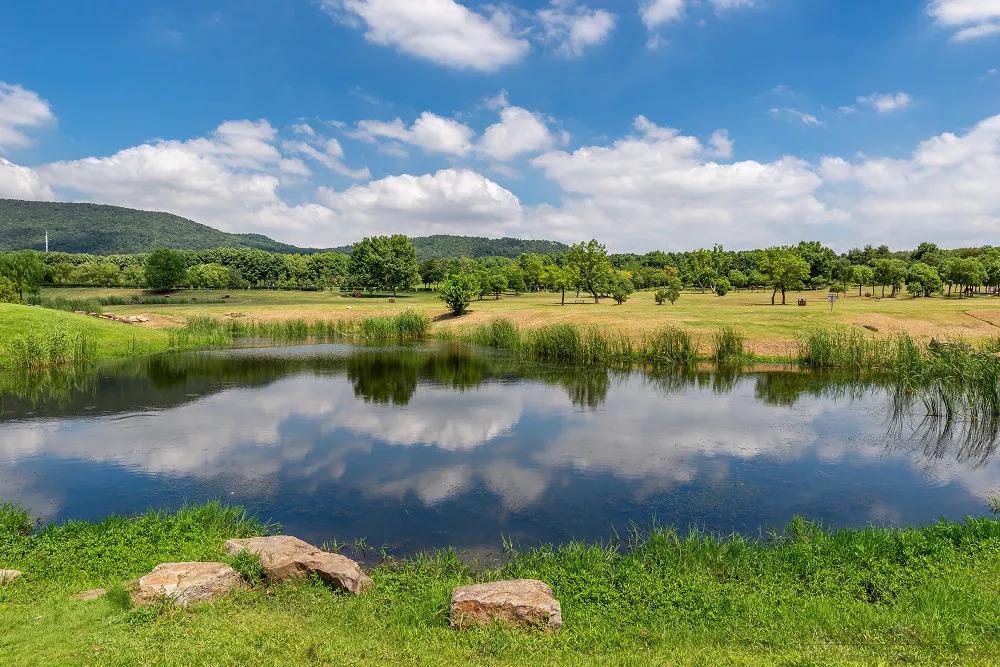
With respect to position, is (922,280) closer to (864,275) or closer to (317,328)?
(864,275)

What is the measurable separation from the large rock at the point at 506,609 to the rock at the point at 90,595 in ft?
18.6

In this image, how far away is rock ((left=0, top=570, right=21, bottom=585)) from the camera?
30.1 feet

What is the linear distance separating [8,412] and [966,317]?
216 feet

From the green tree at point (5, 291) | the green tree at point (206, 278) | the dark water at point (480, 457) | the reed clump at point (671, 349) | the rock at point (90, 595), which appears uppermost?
the green tree at point (206, 278)

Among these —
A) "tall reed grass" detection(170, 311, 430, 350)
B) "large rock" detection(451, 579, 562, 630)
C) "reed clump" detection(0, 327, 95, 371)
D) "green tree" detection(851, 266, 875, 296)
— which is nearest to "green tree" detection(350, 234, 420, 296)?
"tall reed grass" detection(170, 311, 430, 350)

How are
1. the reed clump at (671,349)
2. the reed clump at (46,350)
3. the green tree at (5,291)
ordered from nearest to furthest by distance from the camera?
the reed clump at (46,350), the reed clump at (671,349), the green tree at (5,291)

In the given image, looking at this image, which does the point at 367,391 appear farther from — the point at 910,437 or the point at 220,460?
the point at 910,437

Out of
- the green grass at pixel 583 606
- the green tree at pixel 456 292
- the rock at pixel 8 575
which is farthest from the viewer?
the green tree at pixel 456 292

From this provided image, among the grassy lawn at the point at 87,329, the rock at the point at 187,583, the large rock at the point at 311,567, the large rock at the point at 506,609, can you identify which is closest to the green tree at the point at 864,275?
the grassy lawn at the point at 87,329

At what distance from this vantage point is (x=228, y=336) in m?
52.0

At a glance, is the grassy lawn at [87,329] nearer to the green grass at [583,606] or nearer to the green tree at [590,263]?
the green grass at [583,606]

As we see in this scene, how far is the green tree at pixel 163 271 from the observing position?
10706 cm

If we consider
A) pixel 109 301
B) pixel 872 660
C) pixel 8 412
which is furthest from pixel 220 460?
pixel 109 301

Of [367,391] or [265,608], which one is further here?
[367,391]
